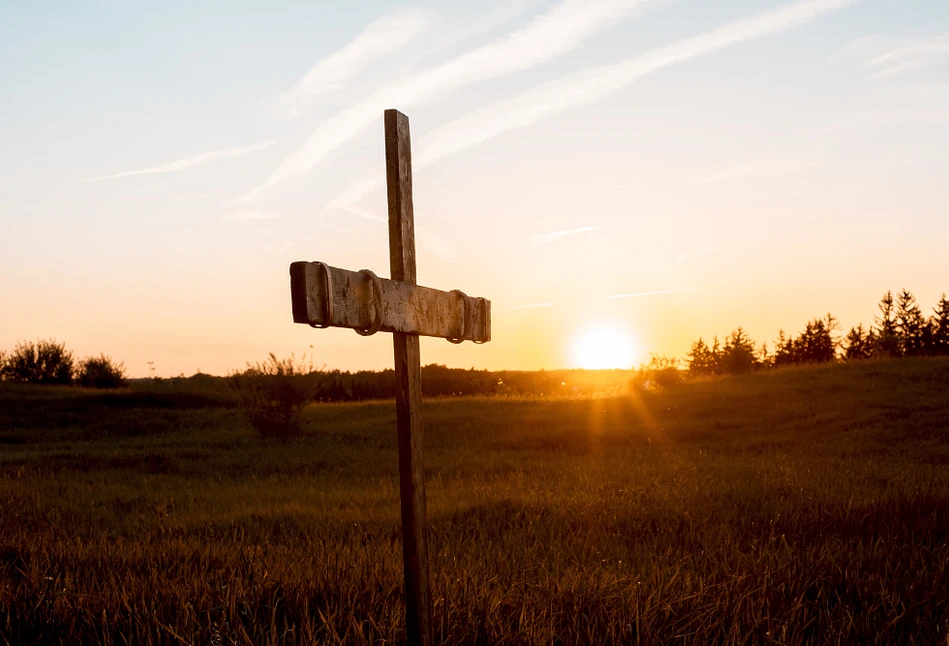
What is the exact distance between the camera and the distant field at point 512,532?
4.42 m

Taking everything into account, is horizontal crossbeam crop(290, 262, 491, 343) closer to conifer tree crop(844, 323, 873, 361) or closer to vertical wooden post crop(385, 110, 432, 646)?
vertical wooden post crop(385, 110, 432, 646)

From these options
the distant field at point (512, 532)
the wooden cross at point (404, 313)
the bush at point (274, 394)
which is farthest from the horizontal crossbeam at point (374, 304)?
the bush at point (274, 394)

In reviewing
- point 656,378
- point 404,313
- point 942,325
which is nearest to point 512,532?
point 404,313

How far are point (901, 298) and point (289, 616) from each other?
57.5 m

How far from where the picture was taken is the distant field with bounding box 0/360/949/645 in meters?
4.42

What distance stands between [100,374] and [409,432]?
32960mm

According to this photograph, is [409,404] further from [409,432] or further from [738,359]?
[738,359]

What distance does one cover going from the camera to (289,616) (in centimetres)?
450

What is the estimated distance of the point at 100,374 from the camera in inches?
1303

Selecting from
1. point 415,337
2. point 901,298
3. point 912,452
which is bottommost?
point 912,452

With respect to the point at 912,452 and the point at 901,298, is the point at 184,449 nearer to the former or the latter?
the point at 912,452

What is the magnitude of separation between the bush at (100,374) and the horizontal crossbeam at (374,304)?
106 ft

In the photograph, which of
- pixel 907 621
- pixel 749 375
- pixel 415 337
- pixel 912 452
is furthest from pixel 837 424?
pixel 415 337

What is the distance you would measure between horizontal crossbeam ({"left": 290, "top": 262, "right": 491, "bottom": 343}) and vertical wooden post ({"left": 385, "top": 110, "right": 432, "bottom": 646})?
5.3 inches
